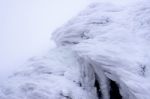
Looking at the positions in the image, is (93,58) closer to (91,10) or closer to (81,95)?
(81,95)

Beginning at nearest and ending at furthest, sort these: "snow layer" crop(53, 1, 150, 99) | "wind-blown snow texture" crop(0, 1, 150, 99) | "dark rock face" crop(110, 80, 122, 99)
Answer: "snow layer" crop(53, 1, 150, 99) → "wind-blown snow texture" crop(0, 1, 150, 99) → "dark rock face" crop(110, 80, 122, 99)

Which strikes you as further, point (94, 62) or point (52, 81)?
point (52, 81)

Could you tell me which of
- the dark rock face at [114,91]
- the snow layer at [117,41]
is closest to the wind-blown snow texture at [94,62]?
the snow layer at [117,41]

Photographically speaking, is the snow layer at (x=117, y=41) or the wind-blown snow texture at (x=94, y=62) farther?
the wind-blown snow texture at (x=94, y=62)

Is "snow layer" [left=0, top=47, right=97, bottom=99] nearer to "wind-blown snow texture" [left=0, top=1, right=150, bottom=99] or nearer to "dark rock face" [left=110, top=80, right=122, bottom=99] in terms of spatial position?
"wind-blown snow texture" [left=0, top=1, right=150, bottom=99]

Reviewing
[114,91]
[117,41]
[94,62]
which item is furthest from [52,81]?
[117,41]

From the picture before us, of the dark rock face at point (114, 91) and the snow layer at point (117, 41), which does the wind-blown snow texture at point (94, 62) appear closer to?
the snow layer at point (117, 41)

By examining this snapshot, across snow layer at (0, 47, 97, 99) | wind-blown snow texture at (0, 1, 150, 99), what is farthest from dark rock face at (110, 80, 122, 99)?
snow layer at (0, 47, 97, 99)

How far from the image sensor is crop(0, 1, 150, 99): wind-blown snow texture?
6656 mm

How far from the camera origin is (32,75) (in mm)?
8031

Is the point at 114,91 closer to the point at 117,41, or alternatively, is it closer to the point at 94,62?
the point at 94,62

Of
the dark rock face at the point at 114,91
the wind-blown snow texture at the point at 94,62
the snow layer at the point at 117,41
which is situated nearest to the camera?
the snow layer at the point at 117,41

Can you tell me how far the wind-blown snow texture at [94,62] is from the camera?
666 cm

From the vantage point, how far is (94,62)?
7.23 meters
